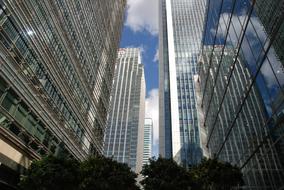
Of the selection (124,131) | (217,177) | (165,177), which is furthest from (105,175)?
(124,131)

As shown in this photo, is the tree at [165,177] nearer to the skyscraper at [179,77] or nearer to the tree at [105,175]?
the tree at [105,175]

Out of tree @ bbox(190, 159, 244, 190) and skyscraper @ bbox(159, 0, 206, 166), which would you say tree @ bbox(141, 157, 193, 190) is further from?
skyscraper @ bbox(159, 0, 206, 166)

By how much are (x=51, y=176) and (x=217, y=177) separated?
39.7 ft

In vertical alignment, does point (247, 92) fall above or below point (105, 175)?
above

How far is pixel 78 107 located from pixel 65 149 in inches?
269

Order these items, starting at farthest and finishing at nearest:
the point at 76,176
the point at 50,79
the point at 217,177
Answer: the point at 50,79 → the point at 217,177 → the point at 76,176

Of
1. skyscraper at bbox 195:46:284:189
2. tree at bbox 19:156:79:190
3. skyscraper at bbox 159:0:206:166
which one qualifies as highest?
skyscraper at bbox 159:0:206:166

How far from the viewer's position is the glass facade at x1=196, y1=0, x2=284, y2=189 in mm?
21141

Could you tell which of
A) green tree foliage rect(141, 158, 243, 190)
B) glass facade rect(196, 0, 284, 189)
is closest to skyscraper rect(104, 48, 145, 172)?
glass facade rect(196, 0, 284, 189)

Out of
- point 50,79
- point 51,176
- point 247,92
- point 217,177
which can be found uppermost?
point 50,79

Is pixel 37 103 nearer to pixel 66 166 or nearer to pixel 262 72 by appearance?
pixel 66 166

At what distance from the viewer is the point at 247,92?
26.7m

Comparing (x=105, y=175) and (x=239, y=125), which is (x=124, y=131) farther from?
(x=105, y=175)

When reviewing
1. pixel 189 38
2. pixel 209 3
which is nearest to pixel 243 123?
pixel 209 3
